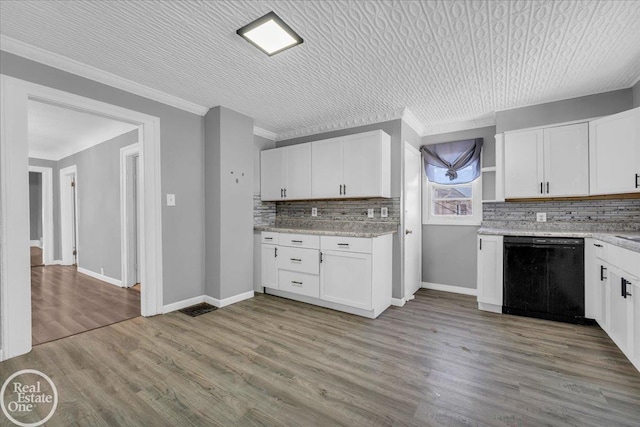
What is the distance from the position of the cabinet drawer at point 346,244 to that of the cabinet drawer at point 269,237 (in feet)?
2.46

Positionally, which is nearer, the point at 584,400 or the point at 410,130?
the point at 584,400

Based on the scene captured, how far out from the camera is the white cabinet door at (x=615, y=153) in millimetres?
2668

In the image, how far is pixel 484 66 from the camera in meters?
2.54

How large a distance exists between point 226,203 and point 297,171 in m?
1.17

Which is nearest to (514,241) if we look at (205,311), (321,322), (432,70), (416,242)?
(416,242)

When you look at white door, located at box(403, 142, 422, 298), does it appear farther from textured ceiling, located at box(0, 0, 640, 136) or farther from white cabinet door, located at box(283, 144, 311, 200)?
white cabinet door, located at box(283, 144, 311, 200)

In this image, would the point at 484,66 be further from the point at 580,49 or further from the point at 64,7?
the point at 64,7

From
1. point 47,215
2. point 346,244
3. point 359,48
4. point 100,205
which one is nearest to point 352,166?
point 346,244

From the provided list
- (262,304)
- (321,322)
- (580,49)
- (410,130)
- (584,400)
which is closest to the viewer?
(584,400)

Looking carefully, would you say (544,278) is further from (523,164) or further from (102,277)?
(102,277)

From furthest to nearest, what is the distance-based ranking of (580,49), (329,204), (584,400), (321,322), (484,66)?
(329,204) < (321,322) < (484,66) < (580,49) < (584,400)

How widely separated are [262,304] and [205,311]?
2.23 ft

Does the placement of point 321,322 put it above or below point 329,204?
below

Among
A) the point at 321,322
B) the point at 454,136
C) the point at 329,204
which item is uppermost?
the point at 454,136
